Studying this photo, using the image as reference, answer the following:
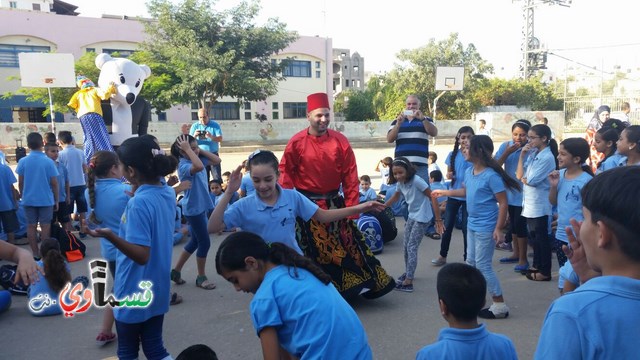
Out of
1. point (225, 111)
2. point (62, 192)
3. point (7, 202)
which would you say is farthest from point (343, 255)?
point (225, 111)

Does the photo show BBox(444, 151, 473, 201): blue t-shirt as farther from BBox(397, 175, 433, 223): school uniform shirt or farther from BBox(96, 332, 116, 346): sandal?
BBox(96, 332, 116, 346): sandal

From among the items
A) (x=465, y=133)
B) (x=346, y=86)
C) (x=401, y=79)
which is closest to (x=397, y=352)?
(x=465, y=133)

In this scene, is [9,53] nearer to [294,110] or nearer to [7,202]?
[294,110]

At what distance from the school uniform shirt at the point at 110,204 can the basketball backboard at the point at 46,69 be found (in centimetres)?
1138

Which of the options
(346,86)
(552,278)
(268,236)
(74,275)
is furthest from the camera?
(346,86)

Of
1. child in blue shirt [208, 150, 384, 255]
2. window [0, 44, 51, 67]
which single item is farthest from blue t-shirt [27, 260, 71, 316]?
window [0, 44, 51, 67]

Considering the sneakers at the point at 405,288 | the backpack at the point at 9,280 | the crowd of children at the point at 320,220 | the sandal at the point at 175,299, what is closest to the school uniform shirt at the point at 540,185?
the crowd of children at the point at 320,220

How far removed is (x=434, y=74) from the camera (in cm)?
3625

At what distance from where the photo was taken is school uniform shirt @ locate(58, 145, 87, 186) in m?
Result: 7.24

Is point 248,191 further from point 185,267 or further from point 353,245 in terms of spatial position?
point 353,245

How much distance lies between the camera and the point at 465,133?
5.73 m

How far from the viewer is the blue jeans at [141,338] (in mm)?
2713

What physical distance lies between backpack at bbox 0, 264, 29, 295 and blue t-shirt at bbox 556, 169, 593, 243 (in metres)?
A: 5.06

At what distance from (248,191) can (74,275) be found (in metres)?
2.48
